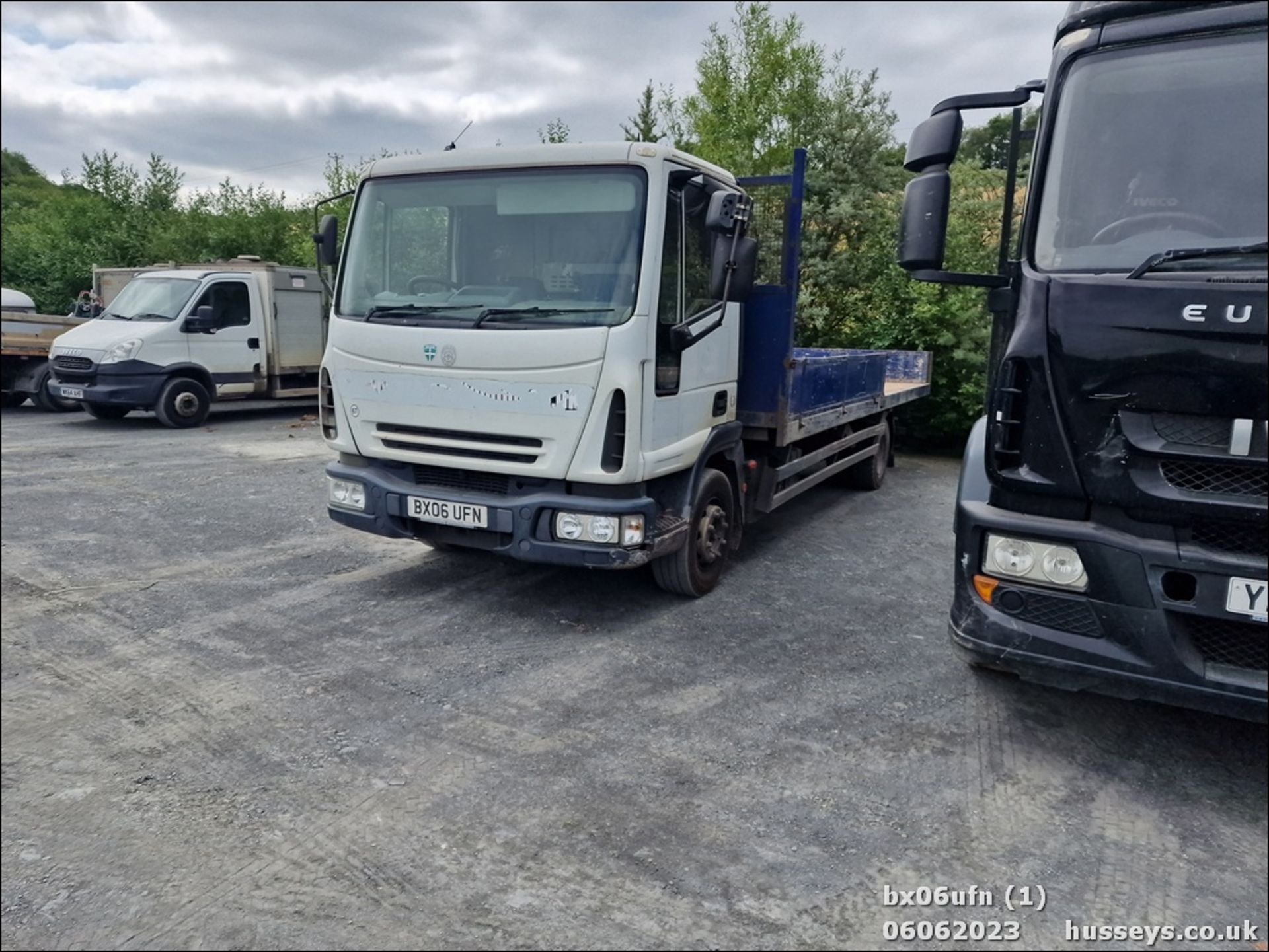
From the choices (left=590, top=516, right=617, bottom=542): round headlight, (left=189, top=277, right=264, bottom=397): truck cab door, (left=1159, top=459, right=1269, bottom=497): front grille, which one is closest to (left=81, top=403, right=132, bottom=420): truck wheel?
(left=189, top=277, right=264, bottom=397): truck cab door

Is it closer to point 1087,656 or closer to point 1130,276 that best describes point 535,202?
point 1130,276

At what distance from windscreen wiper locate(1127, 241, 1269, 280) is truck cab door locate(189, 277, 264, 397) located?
1221cm

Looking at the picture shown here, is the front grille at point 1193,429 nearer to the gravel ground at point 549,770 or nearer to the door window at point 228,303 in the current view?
the gravel ground at point 549,770

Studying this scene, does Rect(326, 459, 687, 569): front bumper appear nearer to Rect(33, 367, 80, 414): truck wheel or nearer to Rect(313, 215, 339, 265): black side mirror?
Rect(313, 215, 339, 265): black side mirror

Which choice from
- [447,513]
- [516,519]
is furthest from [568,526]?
[447,513]

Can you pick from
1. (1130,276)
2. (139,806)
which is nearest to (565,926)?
(139,806)

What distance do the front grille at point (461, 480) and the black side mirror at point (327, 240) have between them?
157 cm

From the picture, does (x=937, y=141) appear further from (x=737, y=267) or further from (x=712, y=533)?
(x=712, y=533)

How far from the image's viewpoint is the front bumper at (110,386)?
11406 millimetres

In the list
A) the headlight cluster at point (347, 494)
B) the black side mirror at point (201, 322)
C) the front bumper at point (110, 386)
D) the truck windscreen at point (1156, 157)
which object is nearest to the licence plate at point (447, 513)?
the headlight cluster at point (347, 494)

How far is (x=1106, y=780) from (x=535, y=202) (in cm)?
375

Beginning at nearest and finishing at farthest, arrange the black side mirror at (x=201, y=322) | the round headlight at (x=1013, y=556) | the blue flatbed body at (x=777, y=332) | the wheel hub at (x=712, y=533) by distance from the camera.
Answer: the round headlight at (x=1013, y=556) < the wheel hub at (x=712, y=533) < the blue flatbed body at (x=777, y=332) < the black side mirror at (x=201, y=322)

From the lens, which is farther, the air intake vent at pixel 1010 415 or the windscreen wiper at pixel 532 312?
the windscreen wiper at pixel 532 312

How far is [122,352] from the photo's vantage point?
11.4 meters
